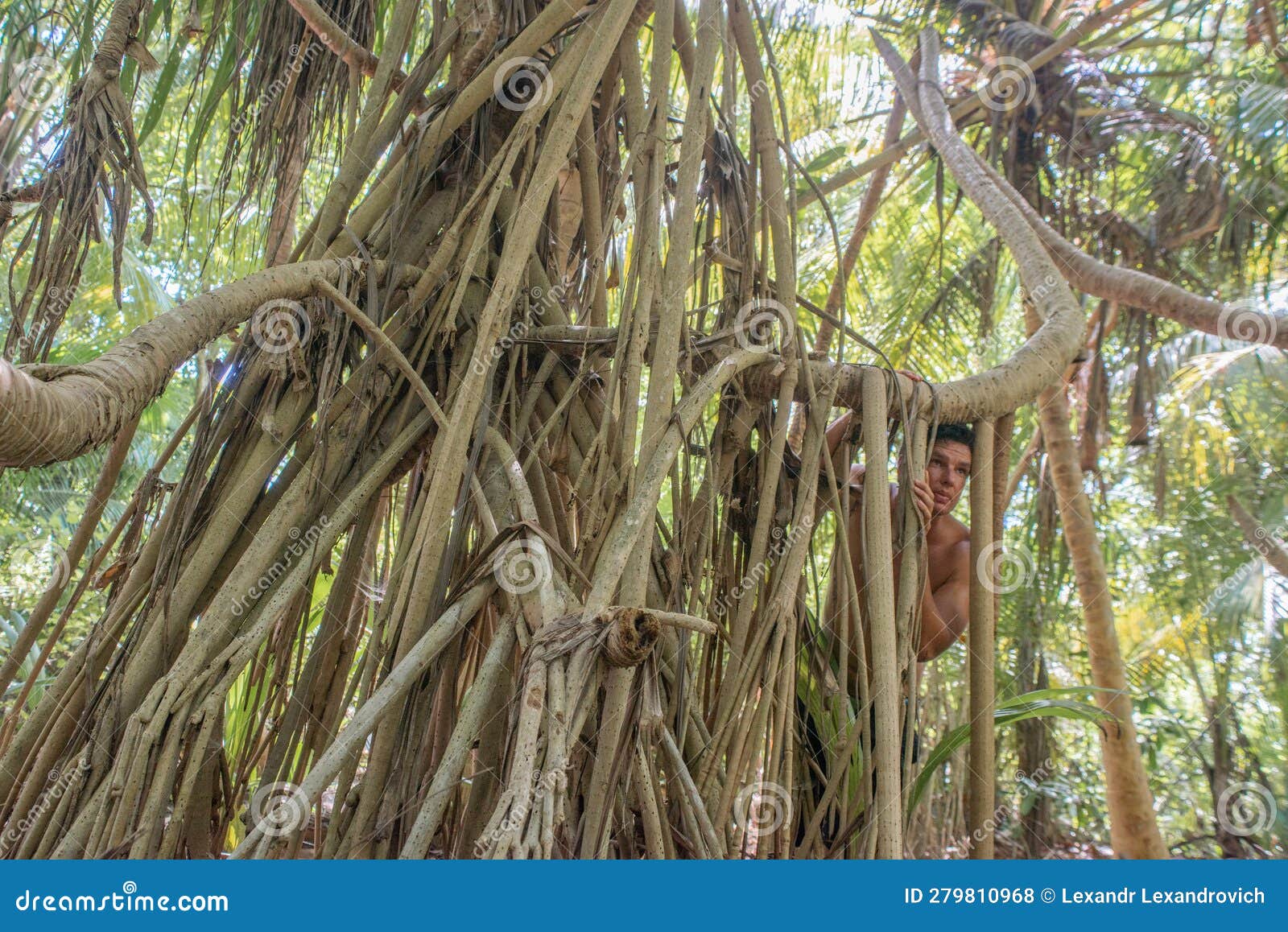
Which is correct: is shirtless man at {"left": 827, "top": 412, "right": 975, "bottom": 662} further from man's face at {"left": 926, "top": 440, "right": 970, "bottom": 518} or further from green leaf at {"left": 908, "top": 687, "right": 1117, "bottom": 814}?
green leaf at {"left": 908, "top": 687, "right": 1117, "bottom": 814}

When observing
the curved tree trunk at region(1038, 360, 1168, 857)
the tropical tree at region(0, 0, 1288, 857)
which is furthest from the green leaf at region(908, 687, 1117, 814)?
the curved tree trunk at region(1038, 360, 1168, 857)

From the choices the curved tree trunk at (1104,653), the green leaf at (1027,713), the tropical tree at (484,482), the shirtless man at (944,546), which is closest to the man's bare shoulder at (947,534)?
the shirtless man at (944,546)

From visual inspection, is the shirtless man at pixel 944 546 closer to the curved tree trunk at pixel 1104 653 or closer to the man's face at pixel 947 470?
the man's face at pixel 947 470

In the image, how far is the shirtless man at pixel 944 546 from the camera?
188cm

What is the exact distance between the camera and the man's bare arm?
1.87 meters

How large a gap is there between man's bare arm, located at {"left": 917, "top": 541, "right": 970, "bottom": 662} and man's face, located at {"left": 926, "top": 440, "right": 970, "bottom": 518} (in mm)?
101

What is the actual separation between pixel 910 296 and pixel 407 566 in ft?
11.4

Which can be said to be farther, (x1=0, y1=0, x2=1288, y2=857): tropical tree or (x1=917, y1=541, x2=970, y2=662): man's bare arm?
(x1=917, y1=541, x2=970, y2=662): man's bare arm

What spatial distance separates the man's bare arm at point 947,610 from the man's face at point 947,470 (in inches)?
4.0

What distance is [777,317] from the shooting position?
5.48ft

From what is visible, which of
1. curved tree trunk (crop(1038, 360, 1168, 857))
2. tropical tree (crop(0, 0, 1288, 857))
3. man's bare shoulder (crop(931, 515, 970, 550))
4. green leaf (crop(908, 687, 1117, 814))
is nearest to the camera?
tropical tree (crop(0, 0, 1288, 857))

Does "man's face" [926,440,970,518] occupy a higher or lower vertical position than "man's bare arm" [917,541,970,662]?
higher

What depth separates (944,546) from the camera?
201 cm

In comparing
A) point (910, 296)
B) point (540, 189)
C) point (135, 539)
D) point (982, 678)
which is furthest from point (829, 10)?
point (135, 539)
